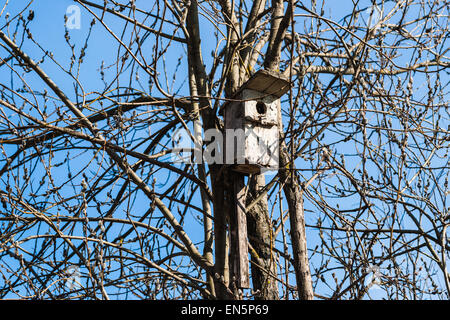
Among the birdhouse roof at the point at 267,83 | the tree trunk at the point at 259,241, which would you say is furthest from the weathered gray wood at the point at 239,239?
the birdhouse roof at the point at 267,83

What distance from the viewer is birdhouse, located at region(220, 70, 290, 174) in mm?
3701

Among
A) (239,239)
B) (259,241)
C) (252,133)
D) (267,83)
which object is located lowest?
(239,239)

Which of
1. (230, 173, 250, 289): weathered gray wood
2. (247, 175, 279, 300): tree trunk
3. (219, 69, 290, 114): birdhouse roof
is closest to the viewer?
(230, 173, 250, 289): weathered gray wood

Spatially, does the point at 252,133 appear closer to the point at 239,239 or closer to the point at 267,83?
the point at 267,83

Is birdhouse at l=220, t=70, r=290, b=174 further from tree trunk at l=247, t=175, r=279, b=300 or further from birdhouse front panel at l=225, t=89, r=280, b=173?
tree trunk at l=247, t=175, r=279, b=300

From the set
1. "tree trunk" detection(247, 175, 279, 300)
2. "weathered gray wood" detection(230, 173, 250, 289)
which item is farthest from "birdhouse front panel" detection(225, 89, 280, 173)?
"tree trunk" detection(247, 175, 279, 300)

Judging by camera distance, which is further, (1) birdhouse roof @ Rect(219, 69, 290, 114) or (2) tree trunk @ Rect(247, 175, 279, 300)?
(2) tree trunk @ Rect(247, 175, 279, 300)

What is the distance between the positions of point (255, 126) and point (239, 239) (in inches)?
33.2

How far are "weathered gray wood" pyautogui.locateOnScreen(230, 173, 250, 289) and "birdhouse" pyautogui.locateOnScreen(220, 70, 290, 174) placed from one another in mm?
152

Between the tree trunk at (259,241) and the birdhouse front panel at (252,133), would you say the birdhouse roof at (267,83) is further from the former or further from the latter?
the tree trunk at (259,241)

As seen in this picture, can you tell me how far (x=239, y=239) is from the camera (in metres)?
3.61

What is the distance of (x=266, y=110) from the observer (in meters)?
3.89

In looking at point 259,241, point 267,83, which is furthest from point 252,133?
point 259,241
